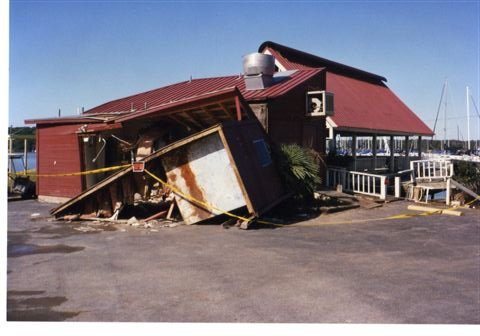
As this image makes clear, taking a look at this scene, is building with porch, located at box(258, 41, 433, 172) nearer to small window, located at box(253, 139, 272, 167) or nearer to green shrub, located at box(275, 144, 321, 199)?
green shrub, located at box(275, 144, 321, 199)

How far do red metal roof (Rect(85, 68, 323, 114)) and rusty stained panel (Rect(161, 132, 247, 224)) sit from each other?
15.1ft

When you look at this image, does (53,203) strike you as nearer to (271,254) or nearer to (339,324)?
(271,254)

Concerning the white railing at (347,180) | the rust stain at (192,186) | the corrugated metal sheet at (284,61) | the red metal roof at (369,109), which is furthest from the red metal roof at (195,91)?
the rust stain at (192,186)

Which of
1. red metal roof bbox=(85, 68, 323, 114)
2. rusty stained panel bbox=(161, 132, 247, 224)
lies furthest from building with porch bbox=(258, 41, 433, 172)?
rusty stained panel bbox=(161, 132, 247, 224)

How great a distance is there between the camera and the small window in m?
12.7

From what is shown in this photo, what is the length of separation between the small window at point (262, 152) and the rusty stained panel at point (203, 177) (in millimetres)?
1429

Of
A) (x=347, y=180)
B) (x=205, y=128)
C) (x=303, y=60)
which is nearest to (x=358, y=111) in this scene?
(x=303, y=60)

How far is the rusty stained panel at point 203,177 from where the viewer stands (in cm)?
1146

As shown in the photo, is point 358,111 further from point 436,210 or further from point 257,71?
point 436,210

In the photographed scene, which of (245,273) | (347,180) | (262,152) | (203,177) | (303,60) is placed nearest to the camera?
(245,273)

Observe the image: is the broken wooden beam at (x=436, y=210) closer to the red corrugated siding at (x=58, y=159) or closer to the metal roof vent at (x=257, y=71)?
the metal roof vent at (x=257, y=71)

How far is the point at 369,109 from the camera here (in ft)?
84.4

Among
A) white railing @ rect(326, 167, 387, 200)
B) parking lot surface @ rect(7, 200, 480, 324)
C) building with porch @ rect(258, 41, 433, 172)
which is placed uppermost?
building with porch @ rect(258, 41, 433, 172)

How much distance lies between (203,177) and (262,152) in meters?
2.11
